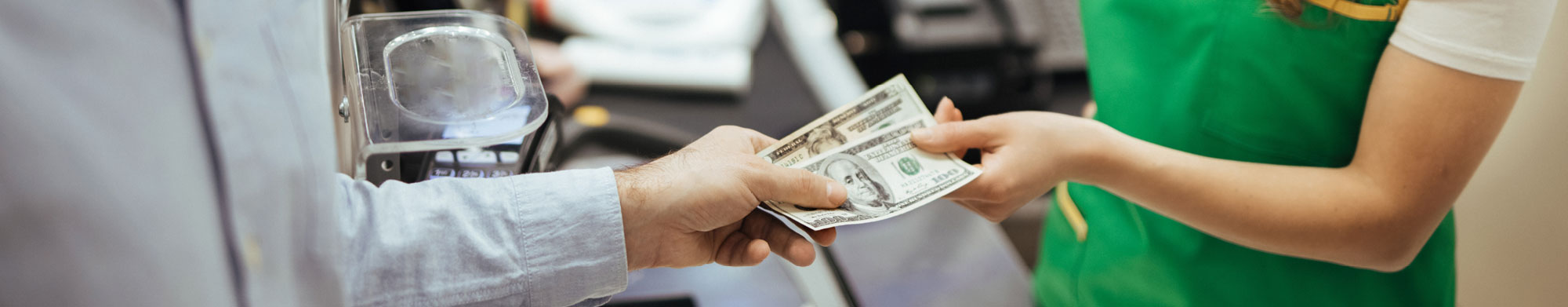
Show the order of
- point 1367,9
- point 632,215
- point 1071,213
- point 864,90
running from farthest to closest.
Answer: point 864,90 → point 1071,213 → point 632,215 → point 1367,9

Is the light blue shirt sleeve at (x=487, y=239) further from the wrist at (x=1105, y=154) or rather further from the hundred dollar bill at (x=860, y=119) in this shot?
the wrist at (x=1105, y=154)

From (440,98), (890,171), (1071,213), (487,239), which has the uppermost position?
(440,98)

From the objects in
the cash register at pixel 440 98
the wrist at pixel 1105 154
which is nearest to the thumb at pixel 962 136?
the wrist at pixel 1105 154

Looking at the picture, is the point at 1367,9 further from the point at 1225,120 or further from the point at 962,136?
the point at 962,136

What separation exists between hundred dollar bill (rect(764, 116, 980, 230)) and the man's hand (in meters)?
0.07

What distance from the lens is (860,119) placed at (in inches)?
48.3

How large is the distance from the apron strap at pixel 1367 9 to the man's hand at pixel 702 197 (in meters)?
0.59

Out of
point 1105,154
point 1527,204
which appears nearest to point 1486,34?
point 1105,154

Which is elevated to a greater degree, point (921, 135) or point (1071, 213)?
point (921, 135)

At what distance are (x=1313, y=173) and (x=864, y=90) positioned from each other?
1.65 metres

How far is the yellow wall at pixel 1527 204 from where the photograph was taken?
1055mm

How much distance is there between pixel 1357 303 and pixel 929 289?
73 cm

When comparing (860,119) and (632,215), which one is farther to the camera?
(860,119)

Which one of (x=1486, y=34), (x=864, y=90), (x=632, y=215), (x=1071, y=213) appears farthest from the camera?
(x=864, y=90)
